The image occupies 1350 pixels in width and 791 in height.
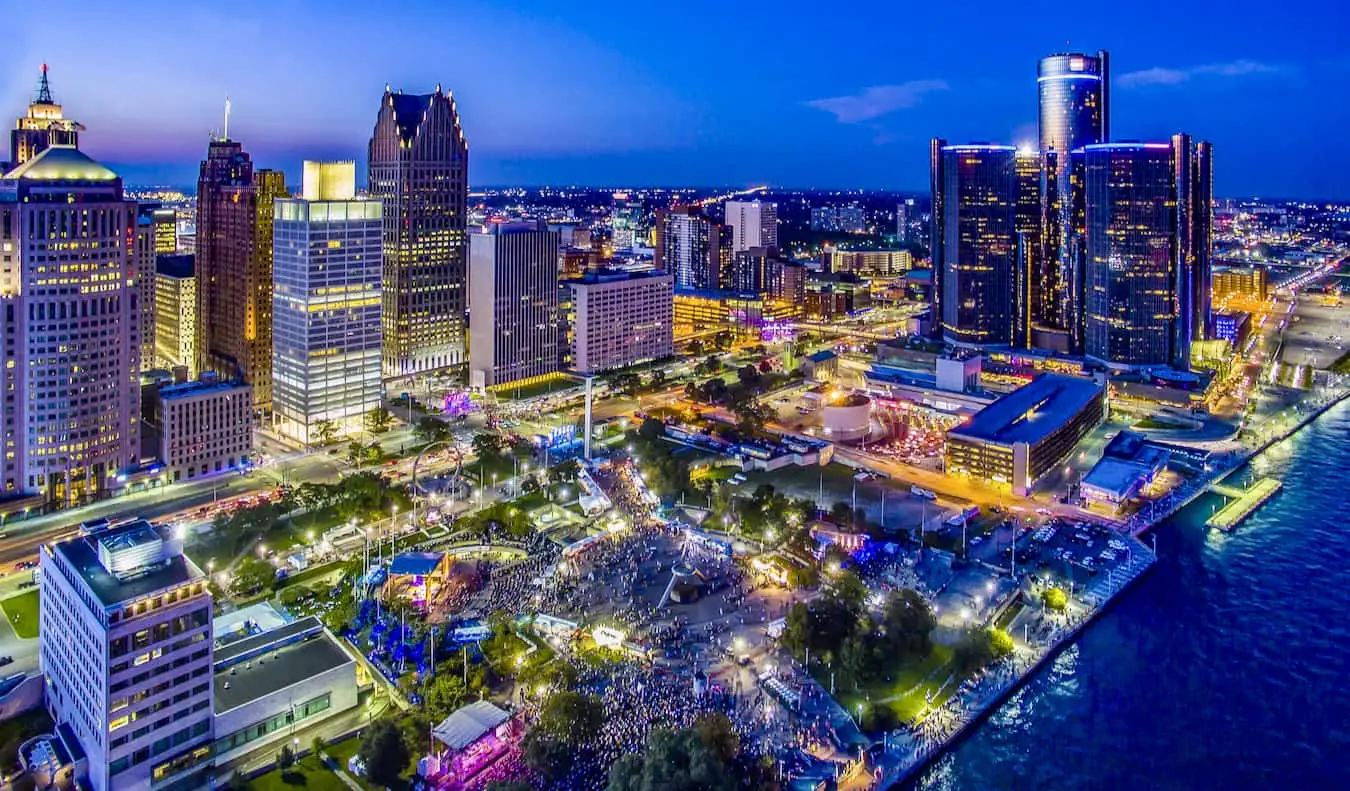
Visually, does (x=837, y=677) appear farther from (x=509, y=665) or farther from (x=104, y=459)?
(x=104, y=459)

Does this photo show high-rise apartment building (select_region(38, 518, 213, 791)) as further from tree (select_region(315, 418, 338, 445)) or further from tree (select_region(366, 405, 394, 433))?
tree (select_region(366, 405, 394, 433))

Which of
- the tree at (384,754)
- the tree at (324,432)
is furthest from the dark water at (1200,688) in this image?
the tree at (324,432)

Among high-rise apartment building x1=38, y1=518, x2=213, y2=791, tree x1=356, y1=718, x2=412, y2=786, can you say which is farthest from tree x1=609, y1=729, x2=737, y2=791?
high-rise apartment building x1=38, y1=518, x2=213, y2=791

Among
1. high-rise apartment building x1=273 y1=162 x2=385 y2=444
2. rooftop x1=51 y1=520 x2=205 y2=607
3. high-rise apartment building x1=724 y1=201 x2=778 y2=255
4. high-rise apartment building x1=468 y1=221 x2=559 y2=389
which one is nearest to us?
rooftop x1=51 y1=520 x2=205 y2=607

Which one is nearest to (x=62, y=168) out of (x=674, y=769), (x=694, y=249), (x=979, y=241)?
(x=674, y=769)

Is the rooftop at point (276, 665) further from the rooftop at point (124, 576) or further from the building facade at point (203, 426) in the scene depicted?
the building facade at point (203, 426)

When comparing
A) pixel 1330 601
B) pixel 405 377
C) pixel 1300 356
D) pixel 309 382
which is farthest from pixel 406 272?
pixel 1300 356

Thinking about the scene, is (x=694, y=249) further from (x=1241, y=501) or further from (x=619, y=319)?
(x=1241, y=501)
